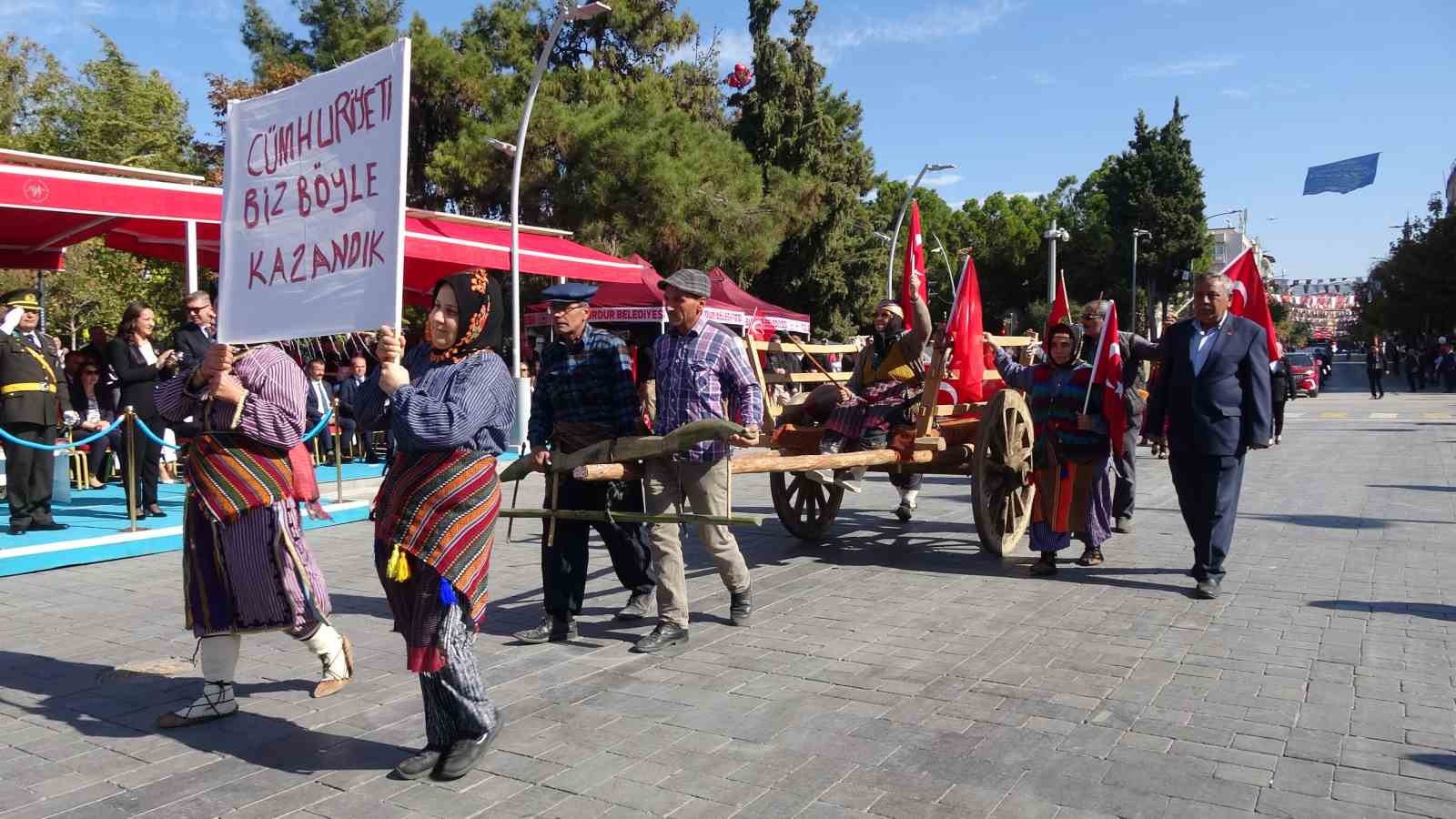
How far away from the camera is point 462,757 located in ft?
12.2

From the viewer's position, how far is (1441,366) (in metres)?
38.5

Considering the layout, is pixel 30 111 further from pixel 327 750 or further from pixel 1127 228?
pixel 1127 228

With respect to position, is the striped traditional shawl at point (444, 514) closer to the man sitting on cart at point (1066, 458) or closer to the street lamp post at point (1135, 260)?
the man sitting on cart at point (1066, 458)

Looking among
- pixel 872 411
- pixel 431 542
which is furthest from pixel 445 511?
pixel 872 411

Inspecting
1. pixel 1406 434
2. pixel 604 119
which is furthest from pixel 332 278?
pixel 604 119

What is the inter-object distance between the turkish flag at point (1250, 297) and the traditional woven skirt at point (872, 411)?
227 centimetres

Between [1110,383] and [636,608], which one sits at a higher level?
[1110,383]

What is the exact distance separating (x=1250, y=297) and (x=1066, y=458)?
78.5 inches

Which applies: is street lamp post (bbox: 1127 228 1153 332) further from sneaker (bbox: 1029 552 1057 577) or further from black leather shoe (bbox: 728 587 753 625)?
black leather shoe (bbox: 728 587 753 625)

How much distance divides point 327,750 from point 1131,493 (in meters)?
6.86

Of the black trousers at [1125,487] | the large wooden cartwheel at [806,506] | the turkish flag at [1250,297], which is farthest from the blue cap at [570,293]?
the black trousers at [1125,487]

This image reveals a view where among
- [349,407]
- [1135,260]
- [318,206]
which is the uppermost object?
[1135,260]

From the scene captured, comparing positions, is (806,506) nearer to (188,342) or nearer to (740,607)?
(740,607)

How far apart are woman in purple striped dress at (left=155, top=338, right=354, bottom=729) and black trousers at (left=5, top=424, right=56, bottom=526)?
546cm
